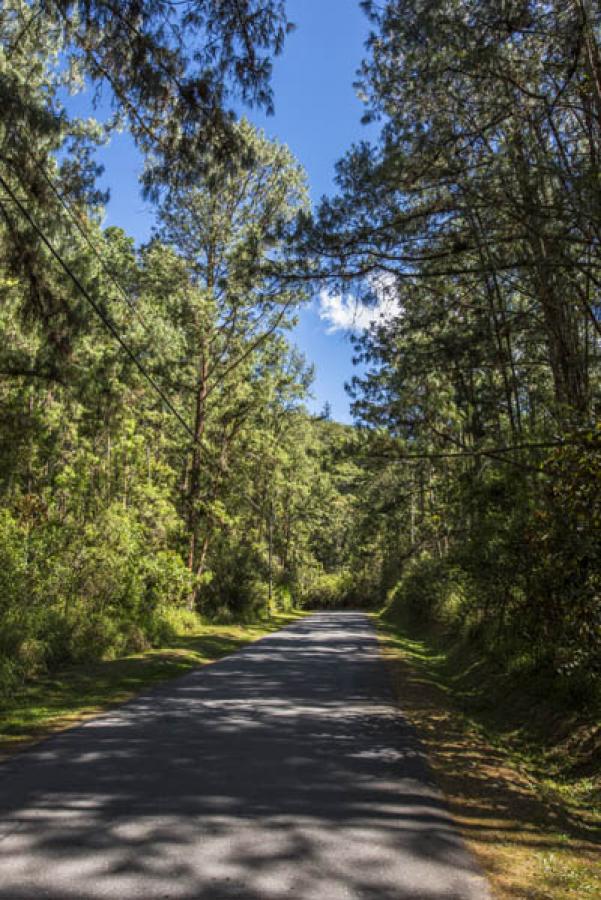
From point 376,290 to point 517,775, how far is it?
613 cm

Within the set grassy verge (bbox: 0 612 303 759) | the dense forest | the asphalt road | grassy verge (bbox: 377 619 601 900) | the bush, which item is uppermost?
the dense forest

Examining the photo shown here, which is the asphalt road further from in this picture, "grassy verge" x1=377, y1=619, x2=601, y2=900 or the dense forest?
the dense forest

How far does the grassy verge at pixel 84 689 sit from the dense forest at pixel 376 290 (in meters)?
0.53

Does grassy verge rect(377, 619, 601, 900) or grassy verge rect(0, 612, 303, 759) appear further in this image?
grassy verge rect(0, 612, 303, 759)

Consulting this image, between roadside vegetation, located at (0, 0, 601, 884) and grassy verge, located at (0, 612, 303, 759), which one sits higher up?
roadside vegetation, located at (0, 0, 601, 884)

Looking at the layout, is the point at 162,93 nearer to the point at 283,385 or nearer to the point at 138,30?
the point at 138,30

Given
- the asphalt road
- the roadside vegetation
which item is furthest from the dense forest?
the asphalt road

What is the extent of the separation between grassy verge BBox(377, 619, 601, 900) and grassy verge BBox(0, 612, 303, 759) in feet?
13.1

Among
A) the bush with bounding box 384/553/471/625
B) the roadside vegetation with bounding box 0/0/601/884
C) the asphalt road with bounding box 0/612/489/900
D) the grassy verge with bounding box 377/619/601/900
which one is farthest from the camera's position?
the bush with bounding box 384/553/471/625

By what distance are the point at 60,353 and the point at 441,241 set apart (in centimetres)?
585

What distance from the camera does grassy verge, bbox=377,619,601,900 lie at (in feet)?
11.9

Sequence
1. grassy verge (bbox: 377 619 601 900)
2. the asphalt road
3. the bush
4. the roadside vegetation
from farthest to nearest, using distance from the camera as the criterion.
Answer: the bush
the roadside vegetation
grassy verge (bbox: 377 619 601 900)
the asphalt road

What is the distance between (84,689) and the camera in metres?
9.01

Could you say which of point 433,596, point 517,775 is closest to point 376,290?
point 517,775
